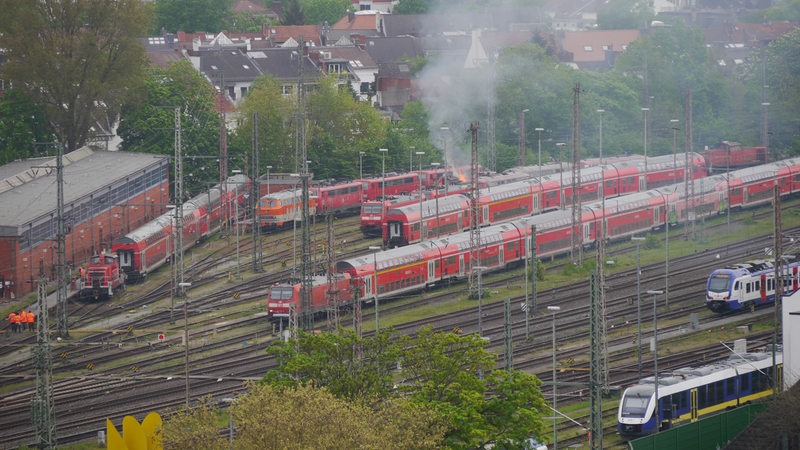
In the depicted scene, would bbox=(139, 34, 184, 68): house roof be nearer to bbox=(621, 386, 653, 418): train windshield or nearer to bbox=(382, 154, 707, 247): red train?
bbox=(382, 154, 707, 247): red train

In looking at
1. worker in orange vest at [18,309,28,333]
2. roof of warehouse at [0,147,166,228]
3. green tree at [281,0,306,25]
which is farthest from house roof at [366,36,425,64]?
worker in orange vest at [18,309,28,333]

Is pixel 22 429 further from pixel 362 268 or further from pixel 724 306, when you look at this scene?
pixel 724 306

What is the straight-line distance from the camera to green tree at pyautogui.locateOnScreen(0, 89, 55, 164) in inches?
3964

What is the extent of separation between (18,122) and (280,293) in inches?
1418

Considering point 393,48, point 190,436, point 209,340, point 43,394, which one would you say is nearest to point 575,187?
point 209,340

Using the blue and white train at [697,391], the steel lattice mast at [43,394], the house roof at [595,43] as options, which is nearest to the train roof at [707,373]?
the blue and white train at [697,391]

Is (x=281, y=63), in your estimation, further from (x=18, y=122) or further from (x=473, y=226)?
(x=473, y=226)

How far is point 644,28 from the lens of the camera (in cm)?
16425

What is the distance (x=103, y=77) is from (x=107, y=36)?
8.42 feet

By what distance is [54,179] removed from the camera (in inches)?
3521

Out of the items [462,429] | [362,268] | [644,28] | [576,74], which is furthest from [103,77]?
[644,28]

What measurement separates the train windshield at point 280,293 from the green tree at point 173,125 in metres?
28.6

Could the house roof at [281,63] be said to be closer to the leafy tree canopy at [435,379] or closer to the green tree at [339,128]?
the green tree at [339,128]

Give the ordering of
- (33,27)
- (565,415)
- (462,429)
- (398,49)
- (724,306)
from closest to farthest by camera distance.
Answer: (462,429), (565,415), (724,306), (33,27), (398,49)
